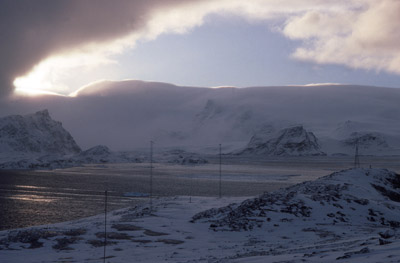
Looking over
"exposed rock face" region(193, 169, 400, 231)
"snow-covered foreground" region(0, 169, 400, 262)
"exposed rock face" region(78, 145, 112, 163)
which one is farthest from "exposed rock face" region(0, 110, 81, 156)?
"exposed rock face" region(193, 169, 400, 231)

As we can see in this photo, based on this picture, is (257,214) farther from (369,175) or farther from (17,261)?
(369,175)

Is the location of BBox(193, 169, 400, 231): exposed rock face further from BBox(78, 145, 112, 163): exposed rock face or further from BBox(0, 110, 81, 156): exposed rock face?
BBox(0, 110, 81, 156): exposed rock face

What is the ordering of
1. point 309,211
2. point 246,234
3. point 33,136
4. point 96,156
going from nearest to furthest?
point 246,234 → point 309,211 → point 96,156 → point 33,136

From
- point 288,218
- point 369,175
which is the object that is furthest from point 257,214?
point 369,175

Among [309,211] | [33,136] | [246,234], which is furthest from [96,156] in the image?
[246,234]

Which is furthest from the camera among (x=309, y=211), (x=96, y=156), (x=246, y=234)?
(x=96, y=156)

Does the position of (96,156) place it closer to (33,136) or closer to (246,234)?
(33,136)
